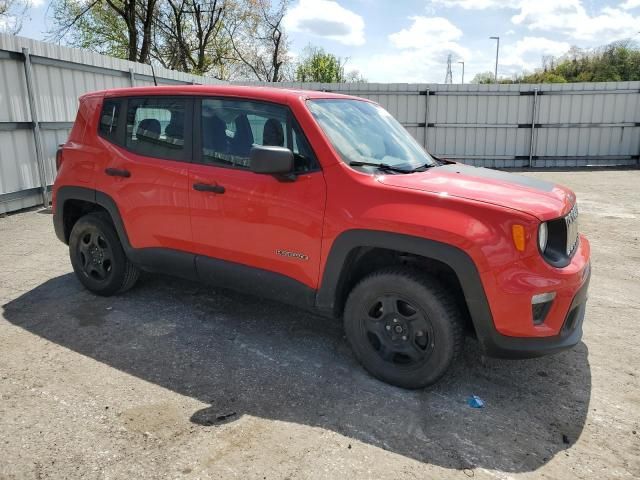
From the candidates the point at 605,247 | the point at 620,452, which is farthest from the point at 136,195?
the point at 605,247

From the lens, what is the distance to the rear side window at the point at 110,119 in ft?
14.1

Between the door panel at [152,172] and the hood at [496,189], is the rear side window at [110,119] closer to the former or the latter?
the door panel at [152,172]

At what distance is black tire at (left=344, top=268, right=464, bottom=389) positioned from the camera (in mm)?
2992

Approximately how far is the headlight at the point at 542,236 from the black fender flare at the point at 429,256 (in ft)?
1.28

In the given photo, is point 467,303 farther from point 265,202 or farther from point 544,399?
point 265,202

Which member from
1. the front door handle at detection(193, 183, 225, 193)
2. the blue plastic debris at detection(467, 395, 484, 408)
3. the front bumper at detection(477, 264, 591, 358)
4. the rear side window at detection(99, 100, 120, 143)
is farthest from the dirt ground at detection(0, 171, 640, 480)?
the rear side window at detection(99, 100, 120, 143)

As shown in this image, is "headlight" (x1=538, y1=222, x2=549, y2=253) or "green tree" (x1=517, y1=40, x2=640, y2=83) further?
"green tree" (x1=517, y1=40, x2=640, y2=83)

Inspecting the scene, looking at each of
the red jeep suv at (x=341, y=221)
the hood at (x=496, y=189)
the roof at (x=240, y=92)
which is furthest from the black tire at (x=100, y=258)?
the hood at (x=496, y=189)

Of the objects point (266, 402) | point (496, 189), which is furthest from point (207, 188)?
point (496, 189)

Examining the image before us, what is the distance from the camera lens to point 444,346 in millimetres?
2990

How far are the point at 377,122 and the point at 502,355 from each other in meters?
2.01

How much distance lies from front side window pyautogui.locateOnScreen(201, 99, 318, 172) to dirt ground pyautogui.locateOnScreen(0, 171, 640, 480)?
54.0 inches

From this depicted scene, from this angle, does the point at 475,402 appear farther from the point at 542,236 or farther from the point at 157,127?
the point at 157,127

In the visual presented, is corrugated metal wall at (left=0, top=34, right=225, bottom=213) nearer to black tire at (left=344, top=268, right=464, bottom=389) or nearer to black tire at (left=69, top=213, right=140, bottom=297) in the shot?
black tire at (left=69, top=213, right=140, bottom=297)
